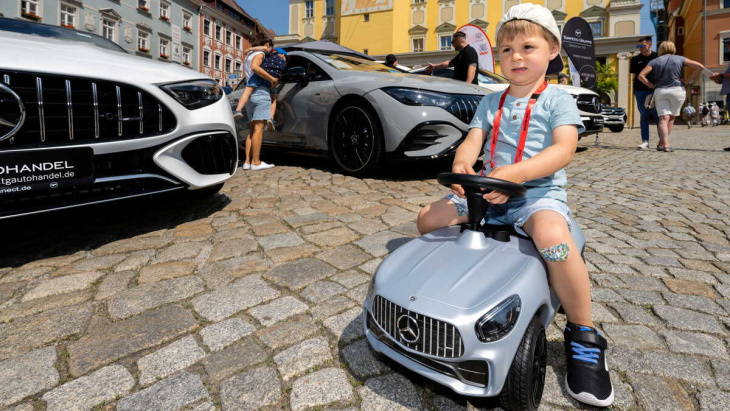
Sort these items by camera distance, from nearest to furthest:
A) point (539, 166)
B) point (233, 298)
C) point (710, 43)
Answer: point (539, 166), point (233, 298), point (710, 43)

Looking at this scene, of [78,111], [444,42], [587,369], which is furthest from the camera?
[444,42]

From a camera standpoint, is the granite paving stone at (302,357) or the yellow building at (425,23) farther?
the yellow building at (425,23)

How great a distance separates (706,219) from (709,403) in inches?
100

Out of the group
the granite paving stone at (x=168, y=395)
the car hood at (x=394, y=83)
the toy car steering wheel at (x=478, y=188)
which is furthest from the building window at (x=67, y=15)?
the toy car steering wheel at (x=478, y=188)

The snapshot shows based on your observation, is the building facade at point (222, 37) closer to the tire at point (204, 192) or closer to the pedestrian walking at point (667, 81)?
the pedestrian walking at point (667, 81)

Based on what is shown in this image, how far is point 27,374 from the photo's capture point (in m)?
1.39

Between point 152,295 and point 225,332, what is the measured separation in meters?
0.53

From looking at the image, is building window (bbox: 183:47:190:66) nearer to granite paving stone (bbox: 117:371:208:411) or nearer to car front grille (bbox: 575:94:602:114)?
car front grille (bbox: 575:94:602:114)

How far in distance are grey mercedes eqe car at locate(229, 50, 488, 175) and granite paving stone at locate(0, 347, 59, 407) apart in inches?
117

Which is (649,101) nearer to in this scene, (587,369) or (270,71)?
(270,71)

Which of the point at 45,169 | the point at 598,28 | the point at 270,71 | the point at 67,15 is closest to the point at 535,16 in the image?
the point at 45,169

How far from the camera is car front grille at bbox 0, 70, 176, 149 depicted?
2.01 m

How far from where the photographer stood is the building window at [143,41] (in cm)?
3316

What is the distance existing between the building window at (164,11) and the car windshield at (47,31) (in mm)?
36791
